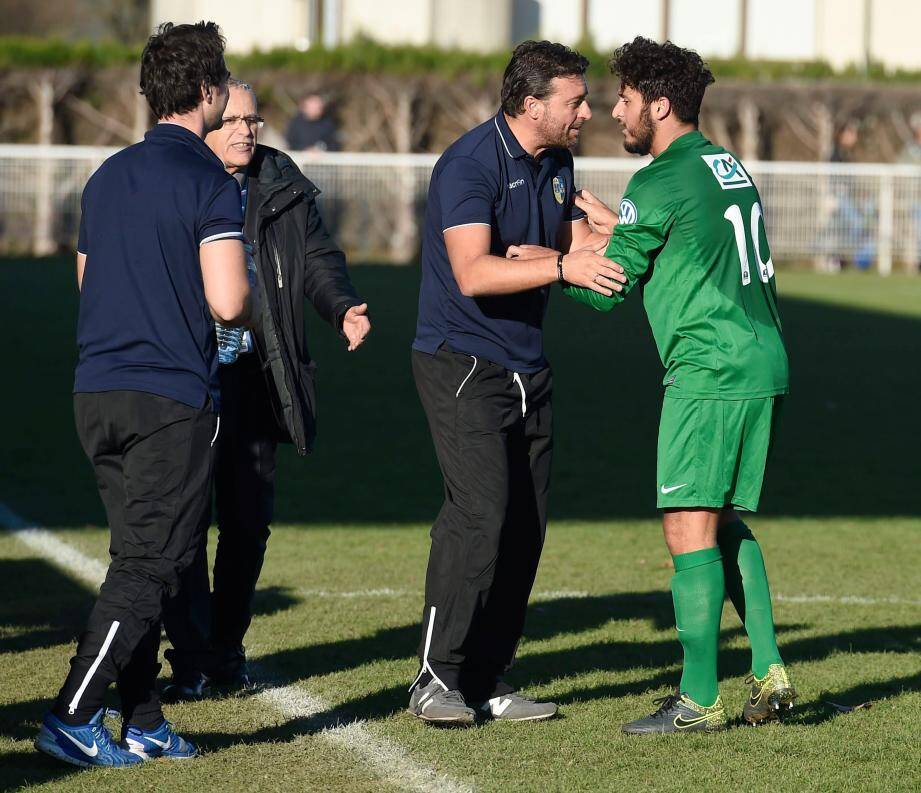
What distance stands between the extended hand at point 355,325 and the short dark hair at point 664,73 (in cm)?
121

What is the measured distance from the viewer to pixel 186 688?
5625 millimetres

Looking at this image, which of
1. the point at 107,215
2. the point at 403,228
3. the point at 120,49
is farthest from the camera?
the point at 120,49

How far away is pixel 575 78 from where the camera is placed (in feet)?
17.7

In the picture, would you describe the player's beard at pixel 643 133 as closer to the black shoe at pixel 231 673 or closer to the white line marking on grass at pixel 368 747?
the white line marking on grass at pixel 368 747

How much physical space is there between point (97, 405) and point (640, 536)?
14.6 feet

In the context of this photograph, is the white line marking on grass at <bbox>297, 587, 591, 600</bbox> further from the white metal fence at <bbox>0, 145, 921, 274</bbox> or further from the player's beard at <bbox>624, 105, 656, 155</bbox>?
the white metal fence at <bbox>0, 145, 921, 274</bbox>

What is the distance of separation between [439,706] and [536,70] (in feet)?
6.64

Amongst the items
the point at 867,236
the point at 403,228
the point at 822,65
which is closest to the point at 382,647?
the point at 403,228

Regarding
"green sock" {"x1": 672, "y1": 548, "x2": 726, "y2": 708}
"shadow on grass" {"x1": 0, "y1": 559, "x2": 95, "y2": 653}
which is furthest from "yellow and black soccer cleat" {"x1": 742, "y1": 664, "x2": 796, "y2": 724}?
"shadow on grass" {"x1": 0, "y1": 559, "x2": 95, "y2": 653}

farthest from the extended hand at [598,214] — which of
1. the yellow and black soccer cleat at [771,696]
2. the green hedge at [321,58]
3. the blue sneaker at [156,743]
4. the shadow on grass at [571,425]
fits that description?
the green hedge at [321,58]

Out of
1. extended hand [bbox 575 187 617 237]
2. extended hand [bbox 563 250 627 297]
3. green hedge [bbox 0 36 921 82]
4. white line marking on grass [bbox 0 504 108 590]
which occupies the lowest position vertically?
white line marking on grass [bbox 0 504 108 590]

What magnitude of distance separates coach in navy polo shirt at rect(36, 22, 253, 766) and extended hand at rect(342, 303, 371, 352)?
94 centimetres

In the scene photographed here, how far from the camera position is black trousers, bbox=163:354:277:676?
5801 mm

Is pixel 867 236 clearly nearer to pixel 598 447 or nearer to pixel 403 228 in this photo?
pixel 403 228
